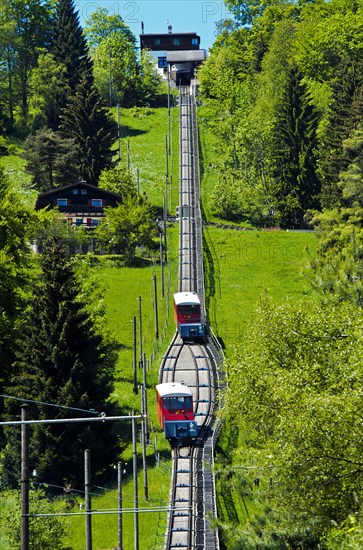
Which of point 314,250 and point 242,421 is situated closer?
point 242,421

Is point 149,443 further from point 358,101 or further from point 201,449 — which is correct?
point 358,101

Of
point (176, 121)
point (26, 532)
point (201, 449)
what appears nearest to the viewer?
point (26, 532)

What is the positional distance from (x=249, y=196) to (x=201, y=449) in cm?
6087

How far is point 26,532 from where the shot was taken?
36531mm

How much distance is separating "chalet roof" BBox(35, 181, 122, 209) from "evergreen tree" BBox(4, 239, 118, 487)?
49503mm

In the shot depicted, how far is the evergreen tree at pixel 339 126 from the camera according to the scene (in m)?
118

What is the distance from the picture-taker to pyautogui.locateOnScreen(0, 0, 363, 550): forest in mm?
49656

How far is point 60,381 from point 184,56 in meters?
131

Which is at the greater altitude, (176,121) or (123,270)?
(176,121)

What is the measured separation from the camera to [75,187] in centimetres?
12219

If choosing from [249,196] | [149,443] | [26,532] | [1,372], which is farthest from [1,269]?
[249,196]

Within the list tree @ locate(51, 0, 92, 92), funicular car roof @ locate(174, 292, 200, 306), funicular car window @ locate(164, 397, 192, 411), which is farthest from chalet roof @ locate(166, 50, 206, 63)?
funicular car window @ locate(164, 397, 192, 411)

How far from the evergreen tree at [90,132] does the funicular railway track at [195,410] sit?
915 cm

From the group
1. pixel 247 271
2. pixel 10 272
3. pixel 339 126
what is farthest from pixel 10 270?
pixel 339 126
